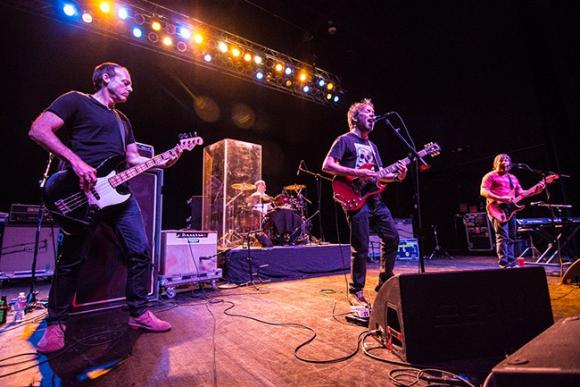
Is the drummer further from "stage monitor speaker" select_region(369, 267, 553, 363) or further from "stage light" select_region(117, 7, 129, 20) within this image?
"stage monitor speaker" select_region(369, 267, 553, 363)

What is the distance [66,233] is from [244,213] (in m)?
6.18

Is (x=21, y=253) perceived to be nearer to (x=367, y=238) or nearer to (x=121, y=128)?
(x=121, y=128)

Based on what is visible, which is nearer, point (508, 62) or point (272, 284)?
point (272, 284)

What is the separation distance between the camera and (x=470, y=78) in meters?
7.60

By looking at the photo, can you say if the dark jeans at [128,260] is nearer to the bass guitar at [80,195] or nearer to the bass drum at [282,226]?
the bass guitar at [80,195]

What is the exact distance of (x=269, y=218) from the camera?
6738 mm

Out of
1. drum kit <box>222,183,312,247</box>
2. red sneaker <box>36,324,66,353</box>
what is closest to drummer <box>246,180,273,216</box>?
drum kit <box>222,183,312,247</box>

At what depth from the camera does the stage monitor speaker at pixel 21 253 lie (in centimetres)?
571

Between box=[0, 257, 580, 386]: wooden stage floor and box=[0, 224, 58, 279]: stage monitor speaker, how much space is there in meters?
3.68

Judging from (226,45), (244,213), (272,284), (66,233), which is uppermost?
(226,45)

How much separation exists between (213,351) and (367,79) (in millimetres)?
8536

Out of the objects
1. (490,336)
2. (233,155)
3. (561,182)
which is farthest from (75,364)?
(561,182)

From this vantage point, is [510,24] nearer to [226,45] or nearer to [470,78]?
[470,78]

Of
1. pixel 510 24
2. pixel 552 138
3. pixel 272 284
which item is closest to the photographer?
pixel 272 284
